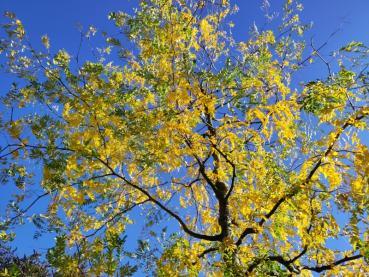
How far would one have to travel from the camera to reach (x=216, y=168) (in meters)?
7.69

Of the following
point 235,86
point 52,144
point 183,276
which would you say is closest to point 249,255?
point 183,276

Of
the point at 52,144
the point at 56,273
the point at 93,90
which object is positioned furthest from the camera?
the point at 93,90

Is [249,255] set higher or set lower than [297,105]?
lower

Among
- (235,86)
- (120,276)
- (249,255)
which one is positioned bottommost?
(120,276)

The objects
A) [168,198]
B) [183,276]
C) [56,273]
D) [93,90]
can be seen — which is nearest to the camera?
[56,273]

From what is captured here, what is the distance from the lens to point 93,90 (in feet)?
21.2

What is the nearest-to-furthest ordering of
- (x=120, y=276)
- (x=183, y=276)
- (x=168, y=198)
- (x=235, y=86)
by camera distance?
(x=120, y=276), (x=183, y=276), (x=235, y=86), (x=168, y=198)

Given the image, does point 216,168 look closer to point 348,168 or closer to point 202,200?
point 202,200

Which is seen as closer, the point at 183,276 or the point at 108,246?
the point at 108,246

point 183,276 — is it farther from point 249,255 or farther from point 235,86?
point 235,86

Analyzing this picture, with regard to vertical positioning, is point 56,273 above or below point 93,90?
A: below

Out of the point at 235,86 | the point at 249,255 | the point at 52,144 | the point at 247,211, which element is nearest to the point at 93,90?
the point at 52,144

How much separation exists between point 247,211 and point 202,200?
2034mm

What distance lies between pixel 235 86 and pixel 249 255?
2.43 m
